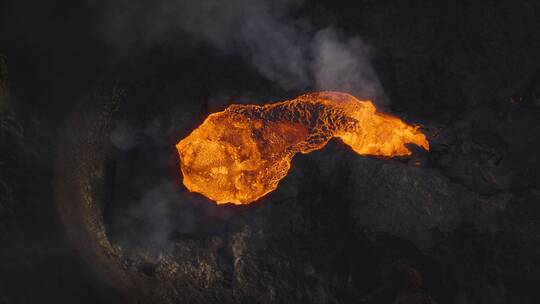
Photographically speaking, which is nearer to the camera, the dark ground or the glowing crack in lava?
the dark ground

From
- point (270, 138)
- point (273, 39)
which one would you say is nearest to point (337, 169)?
point (270, 138)

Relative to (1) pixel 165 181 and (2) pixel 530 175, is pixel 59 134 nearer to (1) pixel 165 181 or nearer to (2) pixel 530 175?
(1) pixel 165 181

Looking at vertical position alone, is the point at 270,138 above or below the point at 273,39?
below

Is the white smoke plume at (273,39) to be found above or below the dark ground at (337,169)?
above

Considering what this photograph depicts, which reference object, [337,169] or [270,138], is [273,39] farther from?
[337,169]

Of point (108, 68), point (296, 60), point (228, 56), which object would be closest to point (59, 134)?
point (108, 68)

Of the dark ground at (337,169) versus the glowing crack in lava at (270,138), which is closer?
the dark ground at (337,169)
